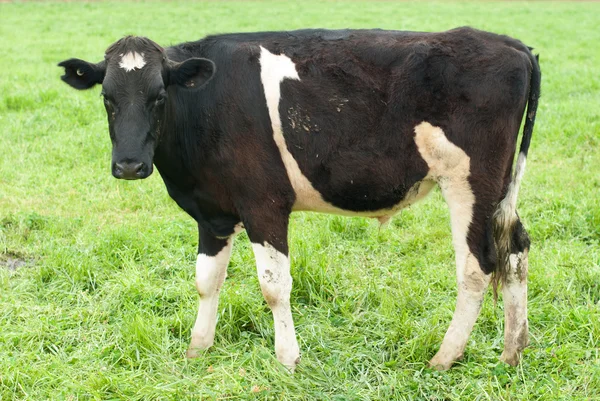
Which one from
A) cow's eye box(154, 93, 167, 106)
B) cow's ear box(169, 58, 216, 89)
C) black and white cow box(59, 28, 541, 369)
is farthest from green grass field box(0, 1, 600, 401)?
cow's ear box(169, 58, 216, 89)

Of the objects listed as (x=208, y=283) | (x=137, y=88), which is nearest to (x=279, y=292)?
(x=208, y=283)

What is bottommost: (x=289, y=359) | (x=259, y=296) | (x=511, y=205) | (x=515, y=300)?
(x=259, y=296)

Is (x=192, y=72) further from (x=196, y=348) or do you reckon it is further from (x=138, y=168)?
(x=196, y=348)

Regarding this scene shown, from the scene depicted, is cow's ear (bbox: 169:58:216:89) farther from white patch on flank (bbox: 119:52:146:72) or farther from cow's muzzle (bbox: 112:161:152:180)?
cow's muzzle (bbox: 112:161:152:180)

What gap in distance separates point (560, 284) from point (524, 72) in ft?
6.58

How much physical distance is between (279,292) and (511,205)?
5.37 ft

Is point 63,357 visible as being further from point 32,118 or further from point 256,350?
point 32,118

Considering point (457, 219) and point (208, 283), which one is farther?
point (208, 283)

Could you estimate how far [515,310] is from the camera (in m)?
4.90

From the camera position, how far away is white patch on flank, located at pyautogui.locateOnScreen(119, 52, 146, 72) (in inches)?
172

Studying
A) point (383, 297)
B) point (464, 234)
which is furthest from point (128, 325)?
point (464, 234)

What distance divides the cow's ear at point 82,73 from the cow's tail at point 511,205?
2.73 m

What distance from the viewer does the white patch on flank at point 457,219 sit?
4.54m

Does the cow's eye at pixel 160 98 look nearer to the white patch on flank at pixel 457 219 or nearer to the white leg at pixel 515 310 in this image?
the white patch on flank at pixel 457 219
